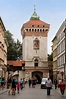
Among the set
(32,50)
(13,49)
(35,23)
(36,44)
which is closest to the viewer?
(32,50)

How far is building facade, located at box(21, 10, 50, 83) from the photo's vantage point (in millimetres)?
112625

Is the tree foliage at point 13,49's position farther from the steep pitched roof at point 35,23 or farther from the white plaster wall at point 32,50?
the steep pitched roof at point 35,23

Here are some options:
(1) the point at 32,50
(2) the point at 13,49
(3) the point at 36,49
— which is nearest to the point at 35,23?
(3) the point at 36,49

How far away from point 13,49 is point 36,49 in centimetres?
1449

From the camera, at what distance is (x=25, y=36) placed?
375 ft

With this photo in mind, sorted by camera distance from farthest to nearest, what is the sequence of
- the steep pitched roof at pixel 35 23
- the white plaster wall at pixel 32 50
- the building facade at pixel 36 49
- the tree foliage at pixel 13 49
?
1. the tree foliage at pixel 13 49
2. the steep pitched roof at pixel 35 23
3. the white plaster wall at pixel 32 50
4. the building facade at pixel 36 49

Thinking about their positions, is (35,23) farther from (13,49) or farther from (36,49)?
(13,49)

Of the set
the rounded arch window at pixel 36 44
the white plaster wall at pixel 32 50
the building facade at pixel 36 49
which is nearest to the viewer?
the building facade at pixel 36 49

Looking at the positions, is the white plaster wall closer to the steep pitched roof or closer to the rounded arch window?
the rounded arch window

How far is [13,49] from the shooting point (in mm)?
126062

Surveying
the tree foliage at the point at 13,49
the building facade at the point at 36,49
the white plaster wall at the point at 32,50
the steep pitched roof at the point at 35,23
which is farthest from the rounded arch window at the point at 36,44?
the tree foliage at the point at 13,49

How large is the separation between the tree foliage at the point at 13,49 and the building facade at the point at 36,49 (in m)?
12.2

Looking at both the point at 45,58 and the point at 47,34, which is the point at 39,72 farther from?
the point at 47,34

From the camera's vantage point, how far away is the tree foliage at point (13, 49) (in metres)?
126
